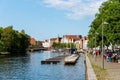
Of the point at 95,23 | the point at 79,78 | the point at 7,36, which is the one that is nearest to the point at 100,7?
the point at 95,23

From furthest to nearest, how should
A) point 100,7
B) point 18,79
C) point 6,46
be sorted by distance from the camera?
point 6,46 < point 100,7 < point 18,79

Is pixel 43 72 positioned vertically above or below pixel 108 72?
below

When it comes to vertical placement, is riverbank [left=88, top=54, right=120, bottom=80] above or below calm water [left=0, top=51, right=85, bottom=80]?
above

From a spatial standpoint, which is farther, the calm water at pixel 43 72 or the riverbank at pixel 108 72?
the calm water at pixel 43 72

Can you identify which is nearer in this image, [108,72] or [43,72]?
[108,72]

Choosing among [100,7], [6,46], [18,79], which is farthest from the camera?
[6,46]

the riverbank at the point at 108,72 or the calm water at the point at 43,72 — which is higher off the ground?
the riverbank at the point at 108,72

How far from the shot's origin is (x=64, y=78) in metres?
47.3

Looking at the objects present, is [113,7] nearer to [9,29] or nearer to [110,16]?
[110,16]

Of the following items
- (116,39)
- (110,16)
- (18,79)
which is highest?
(110,16)

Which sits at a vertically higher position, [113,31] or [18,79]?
[113,31]

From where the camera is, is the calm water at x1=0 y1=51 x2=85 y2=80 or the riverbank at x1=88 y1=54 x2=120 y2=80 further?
the calm water at x1=0 y1=51 x2=85 y2=80

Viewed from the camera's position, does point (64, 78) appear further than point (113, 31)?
No

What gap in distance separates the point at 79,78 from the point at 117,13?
2237 centimetres
